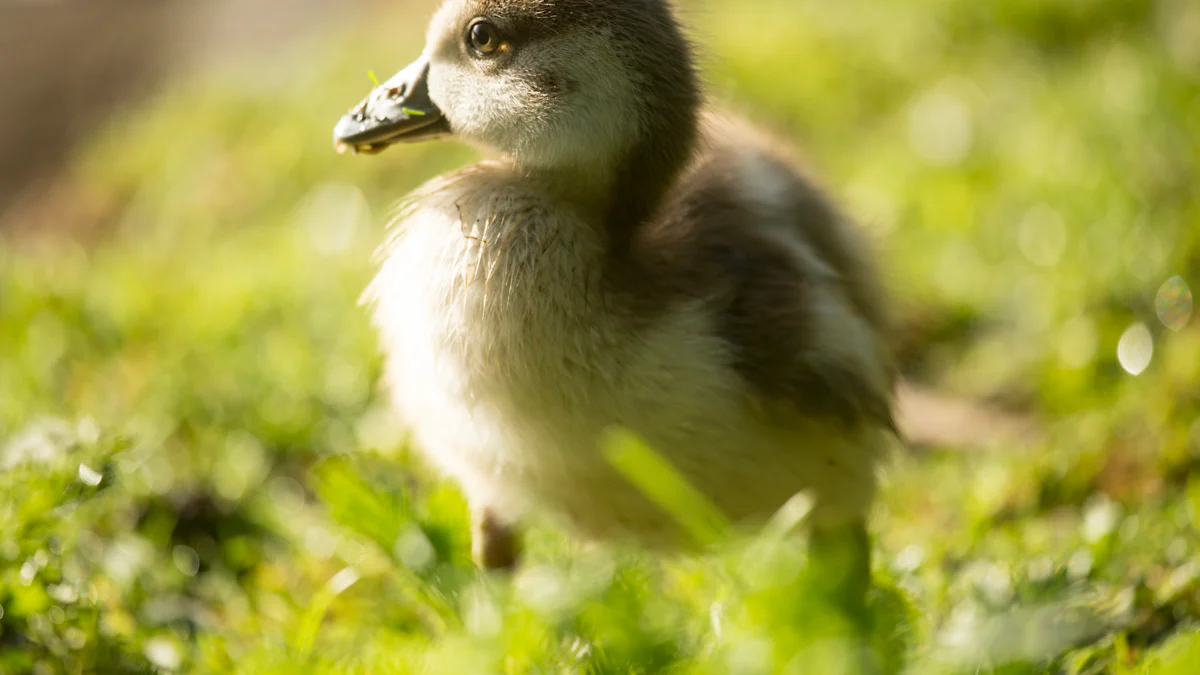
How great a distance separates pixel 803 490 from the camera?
2.07 m

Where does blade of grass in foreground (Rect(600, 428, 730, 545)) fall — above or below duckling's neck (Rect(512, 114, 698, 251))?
below

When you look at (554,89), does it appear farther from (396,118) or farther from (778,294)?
(778,294)

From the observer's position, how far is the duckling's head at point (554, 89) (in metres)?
1.88

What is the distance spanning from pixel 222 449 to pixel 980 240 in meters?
2.71

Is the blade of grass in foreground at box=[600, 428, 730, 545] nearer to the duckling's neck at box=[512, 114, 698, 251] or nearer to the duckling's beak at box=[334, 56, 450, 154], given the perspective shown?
the duckling's neck at box=[512, 114, 698, 251]

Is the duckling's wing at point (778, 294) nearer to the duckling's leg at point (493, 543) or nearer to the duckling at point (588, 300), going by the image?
the duckling at point (588, 300)

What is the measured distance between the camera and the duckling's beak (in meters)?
1.97

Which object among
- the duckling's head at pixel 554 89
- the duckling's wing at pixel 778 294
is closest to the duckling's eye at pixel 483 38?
the duckling's head at pixel 554 89

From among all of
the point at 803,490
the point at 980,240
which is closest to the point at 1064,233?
the point at 980,240

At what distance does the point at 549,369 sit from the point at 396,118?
0.56 metres

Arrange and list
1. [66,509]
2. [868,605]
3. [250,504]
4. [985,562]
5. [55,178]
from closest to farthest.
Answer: [868,605], [66,509], [985,562], [250,504], [55,178]

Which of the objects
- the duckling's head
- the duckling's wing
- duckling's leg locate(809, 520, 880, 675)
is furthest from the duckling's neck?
duckling's leg locate(809, 520, 880, 675)

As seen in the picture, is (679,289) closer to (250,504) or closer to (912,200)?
(250,504)

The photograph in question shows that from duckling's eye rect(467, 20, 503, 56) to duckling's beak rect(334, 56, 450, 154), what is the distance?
12 centimetres
